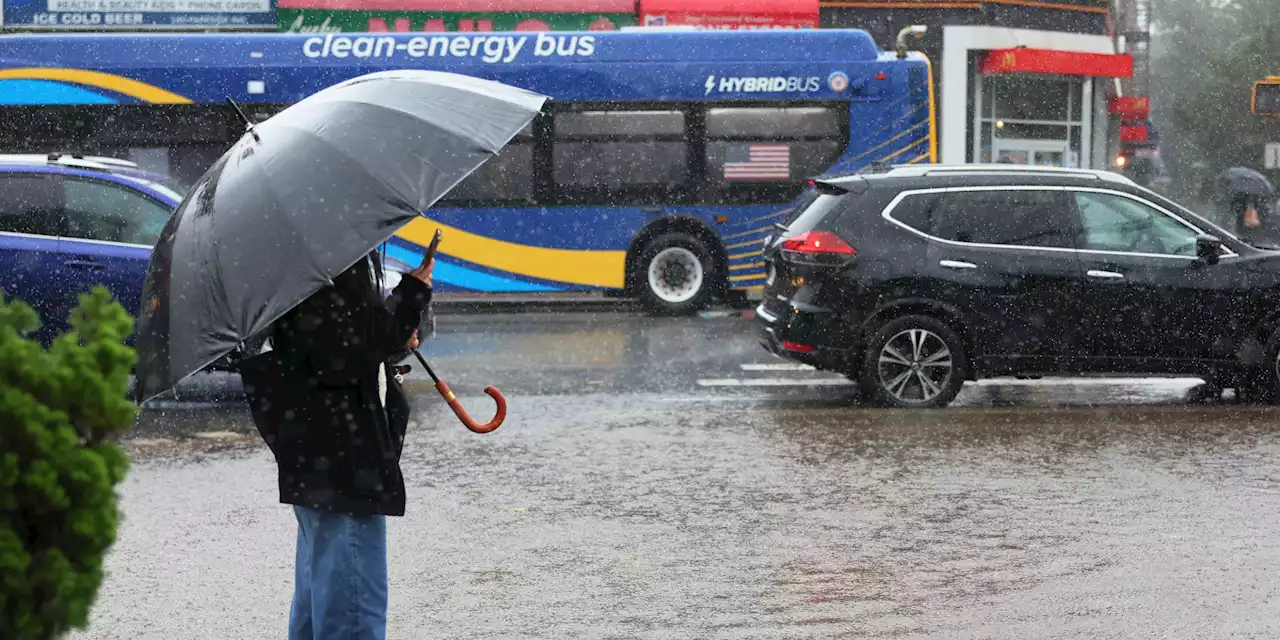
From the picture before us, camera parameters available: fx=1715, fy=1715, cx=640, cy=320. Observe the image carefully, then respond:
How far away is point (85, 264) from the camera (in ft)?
37.8

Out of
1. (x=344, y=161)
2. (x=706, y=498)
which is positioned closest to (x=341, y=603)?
(x=344, y=161)

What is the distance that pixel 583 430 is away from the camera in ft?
34.0

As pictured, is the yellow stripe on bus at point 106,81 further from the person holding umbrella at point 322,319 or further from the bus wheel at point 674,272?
the person holding umbrella at point 322,319

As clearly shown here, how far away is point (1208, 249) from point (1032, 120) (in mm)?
22776

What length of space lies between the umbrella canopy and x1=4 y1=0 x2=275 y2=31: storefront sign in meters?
22.0

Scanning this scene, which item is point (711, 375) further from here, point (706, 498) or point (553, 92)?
point (553, 92)

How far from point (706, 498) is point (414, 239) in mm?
11187

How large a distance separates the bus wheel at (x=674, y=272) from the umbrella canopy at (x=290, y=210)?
14.3 metres

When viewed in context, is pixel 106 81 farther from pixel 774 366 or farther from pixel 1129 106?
pixel 1129 106

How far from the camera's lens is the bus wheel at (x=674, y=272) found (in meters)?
19.0

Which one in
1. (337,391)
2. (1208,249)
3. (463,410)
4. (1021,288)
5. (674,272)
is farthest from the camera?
(674,272)

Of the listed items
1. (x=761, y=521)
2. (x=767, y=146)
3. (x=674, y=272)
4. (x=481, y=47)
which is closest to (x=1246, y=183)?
(x=767, y=146)

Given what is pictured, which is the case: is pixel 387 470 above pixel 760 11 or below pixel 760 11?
below

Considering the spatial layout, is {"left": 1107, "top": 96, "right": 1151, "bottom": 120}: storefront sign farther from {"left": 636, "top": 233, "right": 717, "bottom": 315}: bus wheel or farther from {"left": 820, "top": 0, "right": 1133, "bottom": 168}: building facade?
{"left": 636, "top": 233, "right": 717, "bottom": 315}: bus wheel
